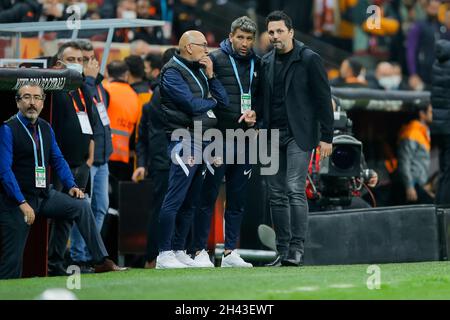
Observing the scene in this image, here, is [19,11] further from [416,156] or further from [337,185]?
[416,156]

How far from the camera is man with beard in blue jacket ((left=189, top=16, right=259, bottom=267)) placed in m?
12.3

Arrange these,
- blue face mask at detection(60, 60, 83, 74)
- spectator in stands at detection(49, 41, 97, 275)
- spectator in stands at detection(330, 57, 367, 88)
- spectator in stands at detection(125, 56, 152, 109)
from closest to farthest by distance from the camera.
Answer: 1. blue face mask at detection(60, 60, 83, 74)
2. spectator in stands at detection(49, 41, 97, 275)
3. spectator in stands at detection(125, 56, 152, 109)
4. spectator in stands at detection(330, 57, 367, 88)

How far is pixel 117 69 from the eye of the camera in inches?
592

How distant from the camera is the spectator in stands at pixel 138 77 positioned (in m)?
15.3

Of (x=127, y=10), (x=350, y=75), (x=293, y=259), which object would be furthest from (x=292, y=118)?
(x=350, y=75)

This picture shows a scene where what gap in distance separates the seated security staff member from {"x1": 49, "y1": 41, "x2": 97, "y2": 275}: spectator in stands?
3.01ft

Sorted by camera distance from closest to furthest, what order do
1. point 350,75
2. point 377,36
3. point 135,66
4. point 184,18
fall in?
1. point 135,66
2. point 350,75
3. point 184,18
4. point 377,36

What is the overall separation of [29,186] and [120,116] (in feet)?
11.5

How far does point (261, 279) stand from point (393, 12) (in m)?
14.6

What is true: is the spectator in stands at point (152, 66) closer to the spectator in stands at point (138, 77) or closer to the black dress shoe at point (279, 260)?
the spectator in stands at point (138, 77)

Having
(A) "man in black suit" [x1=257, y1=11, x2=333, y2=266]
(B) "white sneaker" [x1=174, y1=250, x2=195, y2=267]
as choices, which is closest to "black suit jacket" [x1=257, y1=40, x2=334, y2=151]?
(A) "man in black suit" [x1=257, y1=11, x2=333, y2=266]

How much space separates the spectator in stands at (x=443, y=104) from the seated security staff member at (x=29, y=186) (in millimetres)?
5106

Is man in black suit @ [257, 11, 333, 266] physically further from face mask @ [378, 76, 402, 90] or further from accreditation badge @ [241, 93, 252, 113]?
face mask @ [378, 76, 402, 90]
